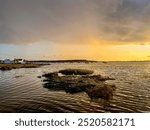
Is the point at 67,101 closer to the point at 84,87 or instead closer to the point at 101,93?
the point at 101,93

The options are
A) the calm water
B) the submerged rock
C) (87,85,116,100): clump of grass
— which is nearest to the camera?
the calm water

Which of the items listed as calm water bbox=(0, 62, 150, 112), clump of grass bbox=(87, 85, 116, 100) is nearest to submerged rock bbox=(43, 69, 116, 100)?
clump of grass bbox=(87, 85, 116, 100)

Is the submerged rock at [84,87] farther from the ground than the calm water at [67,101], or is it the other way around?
the submerged rock at [84,87]

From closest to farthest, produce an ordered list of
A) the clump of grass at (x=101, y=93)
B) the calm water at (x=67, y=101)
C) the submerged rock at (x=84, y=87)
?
the calm water at (x=67, y=101), the clump of grass at (x=101, y=93), the submerged rock at (x=84, y=87)

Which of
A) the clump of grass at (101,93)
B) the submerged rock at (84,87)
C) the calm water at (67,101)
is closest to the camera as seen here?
the calm water at (67,101)

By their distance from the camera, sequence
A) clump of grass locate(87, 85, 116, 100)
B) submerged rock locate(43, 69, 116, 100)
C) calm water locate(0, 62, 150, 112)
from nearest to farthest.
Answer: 1. calm water locate(0, 62, 150, 112)
2. clump of grass locate(87, 85, 116, 100)
3. submerged rock locate(43, 69, 116, 100)

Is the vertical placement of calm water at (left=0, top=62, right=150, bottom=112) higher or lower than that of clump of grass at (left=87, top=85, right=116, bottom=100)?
lower

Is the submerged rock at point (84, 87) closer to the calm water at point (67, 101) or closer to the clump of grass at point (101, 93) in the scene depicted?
the clump of grass at point (101, 93)

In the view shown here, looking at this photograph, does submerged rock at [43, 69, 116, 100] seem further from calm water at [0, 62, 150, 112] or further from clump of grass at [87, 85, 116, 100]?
calm water at [0, 62, 150, 112]

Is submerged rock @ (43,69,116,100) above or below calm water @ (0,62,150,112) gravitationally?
above

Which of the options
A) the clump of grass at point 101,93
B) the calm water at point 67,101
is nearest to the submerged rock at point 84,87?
the clump of grass at point 101,93

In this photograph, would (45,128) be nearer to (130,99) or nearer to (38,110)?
(38,110)

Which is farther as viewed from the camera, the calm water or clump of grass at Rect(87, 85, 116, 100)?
clump of grass at Rect(87, 85, 116, 100)

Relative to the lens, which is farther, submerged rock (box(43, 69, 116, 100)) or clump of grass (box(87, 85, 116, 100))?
submerged rock (box(43, 69, 116, 100))
